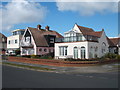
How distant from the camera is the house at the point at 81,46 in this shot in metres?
27.6

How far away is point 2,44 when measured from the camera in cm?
5700

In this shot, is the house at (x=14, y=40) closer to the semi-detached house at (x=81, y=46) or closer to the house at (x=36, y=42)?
the house at (x=36, y=42)

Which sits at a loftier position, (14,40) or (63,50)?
(14,40)

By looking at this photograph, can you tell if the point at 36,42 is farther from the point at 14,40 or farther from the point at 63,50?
the point at 14,40

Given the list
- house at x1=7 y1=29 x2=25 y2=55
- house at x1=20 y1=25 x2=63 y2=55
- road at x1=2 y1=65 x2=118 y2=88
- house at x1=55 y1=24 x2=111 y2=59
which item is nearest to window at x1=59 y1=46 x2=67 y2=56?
house at x1=55 y1=24 x2=111 y2=59

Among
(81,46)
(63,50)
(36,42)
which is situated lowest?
(63,50)

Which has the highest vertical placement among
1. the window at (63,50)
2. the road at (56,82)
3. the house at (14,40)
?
the house at (14,40)

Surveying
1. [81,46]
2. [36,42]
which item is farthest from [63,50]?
[36,42]

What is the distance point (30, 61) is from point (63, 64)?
718cm

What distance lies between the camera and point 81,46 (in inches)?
1103

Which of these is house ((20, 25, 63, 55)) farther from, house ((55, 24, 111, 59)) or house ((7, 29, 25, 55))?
house ((55, 24, 111, 59))

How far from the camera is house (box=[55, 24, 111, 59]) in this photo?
1088 inches

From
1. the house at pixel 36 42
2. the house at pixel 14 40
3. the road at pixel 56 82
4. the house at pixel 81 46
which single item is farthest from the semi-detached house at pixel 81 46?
the house at pixel 14 40

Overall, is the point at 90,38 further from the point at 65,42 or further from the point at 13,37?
the point at 13,37
